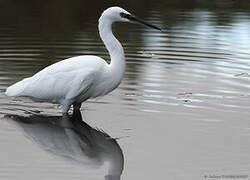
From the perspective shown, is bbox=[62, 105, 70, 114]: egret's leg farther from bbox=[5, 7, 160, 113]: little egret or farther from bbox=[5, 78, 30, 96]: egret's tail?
bbox=[5, 78, 30, 96]: egret's tail

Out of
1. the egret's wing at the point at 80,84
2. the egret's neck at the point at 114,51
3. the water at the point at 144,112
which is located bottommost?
the water at the point at 144,112

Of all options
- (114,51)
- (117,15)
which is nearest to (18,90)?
(114,51)

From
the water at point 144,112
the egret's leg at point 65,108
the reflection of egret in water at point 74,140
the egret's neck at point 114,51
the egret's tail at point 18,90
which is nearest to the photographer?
the water at point 144,112

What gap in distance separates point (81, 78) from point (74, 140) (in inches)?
42.2

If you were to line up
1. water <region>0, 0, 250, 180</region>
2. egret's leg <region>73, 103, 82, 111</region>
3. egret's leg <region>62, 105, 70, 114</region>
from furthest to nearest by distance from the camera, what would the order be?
egret's leg <region>73, 103, 82, 111</region>, egret's leg <region>62, 105, 70, 114</region>, water <region>0, 0, 250, 180</region>

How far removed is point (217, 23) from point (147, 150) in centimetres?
1298

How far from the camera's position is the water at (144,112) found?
8.29 meters

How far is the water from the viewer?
326 inches

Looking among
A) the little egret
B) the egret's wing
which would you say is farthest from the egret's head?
the egret's wing

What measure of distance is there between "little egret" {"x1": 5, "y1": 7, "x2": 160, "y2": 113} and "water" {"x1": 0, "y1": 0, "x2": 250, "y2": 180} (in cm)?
29

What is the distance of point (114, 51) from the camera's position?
10688 millimetres

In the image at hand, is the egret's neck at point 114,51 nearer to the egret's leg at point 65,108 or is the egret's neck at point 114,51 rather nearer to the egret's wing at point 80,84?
the egret's wing at point 80,84

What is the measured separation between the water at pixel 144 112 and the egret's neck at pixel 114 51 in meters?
0.62

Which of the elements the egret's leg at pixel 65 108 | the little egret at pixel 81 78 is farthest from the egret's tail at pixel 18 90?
the egret's leg at pixel 65 108
